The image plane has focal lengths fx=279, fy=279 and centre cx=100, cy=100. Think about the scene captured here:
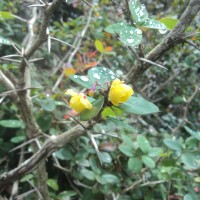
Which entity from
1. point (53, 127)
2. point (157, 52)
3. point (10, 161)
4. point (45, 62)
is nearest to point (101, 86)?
point (157, 52)

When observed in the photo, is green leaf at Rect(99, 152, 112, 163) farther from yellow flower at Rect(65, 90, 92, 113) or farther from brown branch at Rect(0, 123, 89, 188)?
yellow flower at Rect(65, 90, 92, 113)

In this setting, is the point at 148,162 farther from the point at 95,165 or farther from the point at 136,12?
the point at 136,12

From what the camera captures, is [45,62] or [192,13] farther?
[45,62]

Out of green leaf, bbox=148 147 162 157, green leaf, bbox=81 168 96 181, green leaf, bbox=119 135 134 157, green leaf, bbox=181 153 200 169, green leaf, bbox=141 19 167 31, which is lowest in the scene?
green leaf, bbox=81 168 96 181

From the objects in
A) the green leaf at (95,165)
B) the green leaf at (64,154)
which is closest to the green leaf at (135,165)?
the green leaf at (95,165)

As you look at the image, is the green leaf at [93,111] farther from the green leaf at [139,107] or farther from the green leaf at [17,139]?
the green leaf at [17,139]

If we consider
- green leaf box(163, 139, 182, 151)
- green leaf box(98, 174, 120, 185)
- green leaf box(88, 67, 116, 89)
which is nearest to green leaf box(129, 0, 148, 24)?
green leaf box(88, 67, 116, 89)

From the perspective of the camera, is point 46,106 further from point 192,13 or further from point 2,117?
point 192,13
